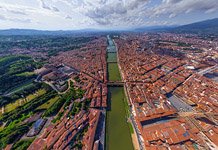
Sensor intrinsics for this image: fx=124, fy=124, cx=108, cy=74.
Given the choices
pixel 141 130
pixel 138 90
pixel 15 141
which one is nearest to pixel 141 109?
pixel 141 130

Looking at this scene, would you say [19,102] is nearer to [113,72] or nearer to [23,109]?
[23,109]

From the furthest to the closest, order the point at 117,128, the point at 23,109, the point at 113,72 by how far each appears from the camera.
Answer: the point at 113,72, the point at 23,109, the point at 117,128

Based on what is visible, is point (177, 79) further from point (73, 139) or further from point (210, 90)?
point (73, 139)

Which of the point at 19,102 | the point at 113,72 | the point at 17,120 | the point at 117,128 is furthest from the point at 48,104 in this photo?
the point at 113,72

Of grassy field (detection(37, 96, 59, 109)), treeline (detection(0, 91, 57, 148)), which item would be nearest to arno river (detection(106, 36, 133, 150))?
grassy field (detection(37, 96, 59, 109))

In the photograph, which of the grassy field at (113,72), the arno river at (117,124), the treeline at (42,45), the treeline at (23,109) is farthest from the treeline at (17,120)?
the treeline at (42,45)

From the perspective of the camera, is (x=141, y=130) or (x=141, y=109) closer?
(x=141, y=130)

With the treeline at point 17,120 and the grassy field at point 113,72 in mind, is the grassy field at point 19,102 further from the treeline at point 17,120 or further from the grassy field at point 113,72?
the grassy field at point 113,72
